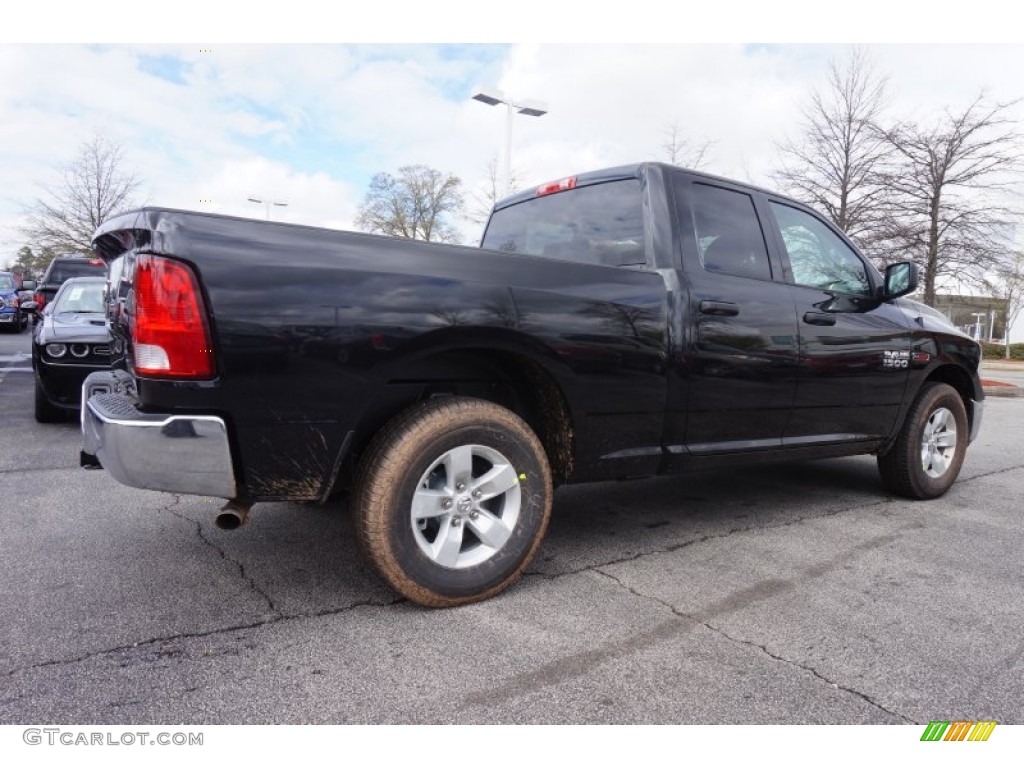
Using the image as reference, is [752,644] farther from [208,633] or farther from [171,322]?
[171,322]

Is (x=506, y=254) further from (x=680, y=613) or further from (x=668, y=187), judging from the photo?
(x=680, y=613)

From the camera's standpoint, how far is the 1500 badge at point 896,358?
163 inches

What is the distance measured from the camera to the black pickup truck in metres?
2.27

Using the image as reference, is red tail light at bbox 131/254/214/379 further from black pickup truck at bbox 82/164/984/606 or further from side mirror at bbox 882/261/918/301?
side mirror at bbox 882/261/918/301

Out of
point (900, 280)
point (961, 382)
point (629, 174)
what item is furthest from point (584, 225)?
point (961, 382)

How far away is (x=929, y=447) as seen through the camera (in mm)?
4680

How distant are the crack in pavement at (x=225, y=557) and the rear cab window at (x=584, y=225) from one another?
6.47 ft

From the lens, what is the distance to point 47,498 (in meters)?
4.11

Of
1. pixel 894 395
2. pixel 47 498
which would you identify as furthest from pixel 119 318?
pixel 894 395

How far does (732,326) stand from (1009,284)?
2888 centimetres

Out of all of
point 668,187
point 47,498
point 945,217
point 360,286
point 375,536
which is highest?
point 945,217

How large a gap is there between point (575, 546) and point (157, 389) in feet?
6.80

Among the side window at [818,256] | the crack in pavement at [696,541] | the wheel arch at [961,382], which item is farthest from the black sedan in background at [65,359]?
the wheel arch at [961,382]

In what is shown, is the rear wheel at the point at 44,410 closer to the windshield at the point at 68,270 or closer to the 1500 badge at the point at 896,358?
the 1500 badge at the point at 896,358
